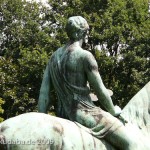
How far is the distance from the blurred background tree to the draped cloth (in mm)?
19365

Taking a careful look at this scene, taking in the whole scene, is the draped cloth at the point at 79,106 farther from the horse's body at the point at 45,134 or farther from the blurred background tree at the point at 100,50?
the blurred background tree at the point at 100,50

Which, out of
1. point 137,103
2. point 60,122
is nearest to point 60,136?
point 60,122

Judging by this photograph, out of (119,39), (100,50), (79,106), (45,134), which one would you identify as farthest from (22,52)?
(45,134)

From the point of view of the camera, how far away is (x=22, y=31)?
3175cm

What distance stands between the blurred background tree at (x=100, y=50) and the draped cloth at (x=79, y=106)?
63.5 ft

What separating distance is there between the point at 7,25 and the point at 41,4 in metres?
Result: 2.51

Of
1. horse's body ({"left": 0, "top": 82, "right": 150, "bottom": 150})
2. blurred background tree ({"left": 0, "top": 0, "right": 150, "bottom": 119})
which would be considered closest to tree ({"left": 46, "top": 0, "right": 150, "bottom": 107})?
blurred background tree ({"left": 0, "top": 0, "right": 150, "bottom": 119})

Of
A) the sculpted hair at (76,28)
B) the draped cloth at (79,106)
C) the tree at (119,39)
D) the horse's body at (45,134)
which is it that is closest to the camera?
the horse's body at (45,134)

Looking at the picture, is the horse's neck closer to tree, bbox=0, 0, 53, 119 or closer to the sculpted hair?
the sculpted hair

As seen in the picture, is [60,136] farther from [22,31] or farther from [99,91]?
[22,31]

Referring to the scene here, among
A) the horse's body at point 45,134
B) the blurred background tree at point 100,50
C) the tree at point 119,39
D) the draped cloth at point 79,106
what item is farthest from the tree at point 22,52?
the horse's body at point 45,134

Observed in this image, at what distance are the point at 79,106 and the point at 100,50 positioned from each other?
809 inches

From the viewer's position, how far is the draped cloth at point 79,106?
24.7 feet

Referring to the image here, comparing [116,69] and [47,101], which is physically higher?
[47,101]
